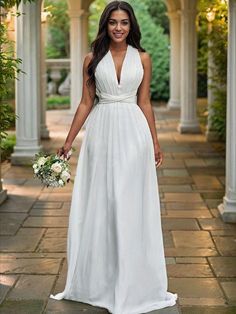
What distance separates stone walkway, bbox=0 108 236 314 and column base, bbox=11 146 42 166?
0.17m

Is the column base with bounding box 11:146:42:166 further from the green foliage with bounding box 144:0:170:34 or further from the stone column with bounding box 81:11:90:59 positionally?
the green foliage with bounding box 144:0:170:34

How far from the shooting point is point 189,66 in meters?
15.9

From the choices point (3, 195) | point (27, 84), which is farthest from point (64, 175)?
point (27, 84)

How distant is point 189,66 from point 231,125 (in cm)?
861

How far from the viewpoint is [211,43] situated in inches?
534

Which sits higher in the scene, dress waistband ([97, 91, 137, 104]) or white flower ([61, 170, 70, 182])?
dress waistband ([97, 91, 137, 104])

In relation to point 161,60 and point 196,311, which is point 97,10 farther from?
point 196,311

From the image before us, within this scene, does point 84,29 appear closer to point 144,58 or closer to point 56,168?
point 144,58

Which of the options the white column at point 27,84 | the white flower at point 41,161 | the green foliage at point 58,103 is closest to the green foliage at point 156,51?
the green foliage at point 58,103

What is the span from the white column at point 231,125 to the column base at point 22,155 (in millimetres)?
4605

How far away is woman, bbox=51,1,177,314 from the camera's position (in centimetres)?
467

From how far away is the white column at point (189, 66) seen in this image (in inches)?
624

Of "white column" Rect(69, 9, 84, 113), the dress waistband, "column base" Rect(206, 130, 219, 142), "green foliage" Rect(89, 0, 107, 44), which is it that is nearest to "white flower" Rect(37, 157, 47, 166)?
the dress waistband

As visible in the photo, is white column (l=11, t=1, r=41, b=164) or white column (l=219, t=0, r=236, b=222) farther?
white column (l=11, t=1, r=41, b=164)
